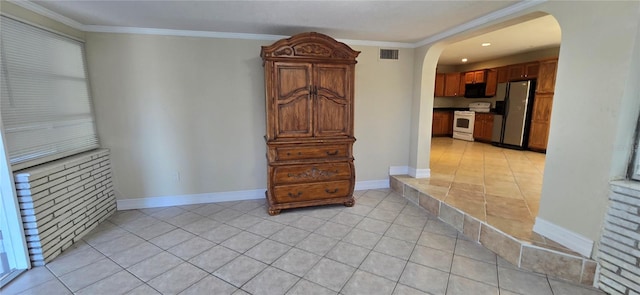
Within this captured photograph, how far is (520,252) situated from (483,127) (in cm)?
567

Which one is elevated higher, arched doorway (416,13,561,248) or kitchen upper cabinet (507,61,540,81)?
kitchen upper cabinet (507,61,540,81)

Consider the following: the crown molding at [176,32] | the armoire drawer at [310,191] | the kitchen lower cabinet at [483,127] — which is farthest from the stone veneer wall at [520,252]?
the kitchen lower cabinet at [483,127]

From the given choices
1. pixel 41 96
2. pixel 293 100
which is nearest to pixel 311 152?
pixel 293 100

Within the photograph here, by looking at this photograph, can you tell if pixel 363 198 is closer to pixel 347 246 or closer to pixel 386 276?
pixel 347 246

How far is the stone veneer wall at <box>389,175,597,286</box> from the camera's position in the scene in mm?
1944

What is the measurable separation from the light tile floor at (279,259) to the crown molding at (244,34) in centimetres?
213

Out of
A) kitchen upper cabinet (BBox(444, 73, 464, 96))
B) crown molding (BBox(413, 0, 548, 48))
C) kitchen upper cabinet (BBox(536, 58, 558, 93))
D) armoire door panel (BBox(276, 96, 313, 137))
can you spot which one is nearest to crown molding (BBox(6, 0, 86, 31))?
armoire door panel (BBox(276, 96, 313, 137))

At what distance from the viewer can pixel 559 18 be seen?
6.75ft

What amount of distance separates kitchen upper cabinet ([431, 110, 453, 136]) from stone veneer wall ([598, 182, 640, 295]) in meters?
6.48

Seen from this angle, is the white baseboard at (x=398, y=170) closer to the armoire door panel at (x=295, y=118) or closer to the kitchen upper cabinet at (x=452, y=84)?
the armoire door panel at (x=295, y=118)

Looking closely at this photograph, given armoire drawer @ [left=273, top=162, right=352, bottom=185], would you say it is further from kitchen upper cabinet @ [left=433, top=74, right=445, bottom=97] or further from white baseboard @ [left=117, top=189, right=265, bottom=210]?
kitchen upper cabinet @ [left=433, top=74, right=445, bottom=97]

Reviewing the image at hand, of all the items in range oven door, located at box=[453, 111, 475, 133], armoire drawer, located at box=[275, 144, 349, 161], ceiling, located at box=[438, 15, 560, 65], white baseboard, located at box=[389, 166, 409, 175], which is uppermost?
ceiling, located at box=[438, 15, 560, 65]

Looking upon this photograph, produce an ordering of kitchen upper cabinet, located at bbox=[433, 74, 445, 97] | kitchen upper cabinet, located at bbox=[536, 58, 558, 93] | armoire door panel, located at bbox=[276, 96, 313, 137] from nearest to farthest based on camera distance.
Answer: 1. armoire door panel, located at bbox=[276, 96, 313, 137]
2. kitchen upper cabinet, located at bbox=[536, 58, 558, 93]
3. kitchen upper cabinet, located at bbox=[433, 74, 445, 97]

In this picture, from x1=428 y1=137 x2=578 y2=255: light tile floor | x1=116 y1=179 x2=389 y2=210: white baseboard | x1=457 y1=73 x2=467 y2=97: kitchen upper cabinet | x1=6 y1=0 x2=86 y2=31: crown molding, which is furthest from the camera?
x1=457 y1=73 x2=467 y2=97: kitchen upper cabinet
